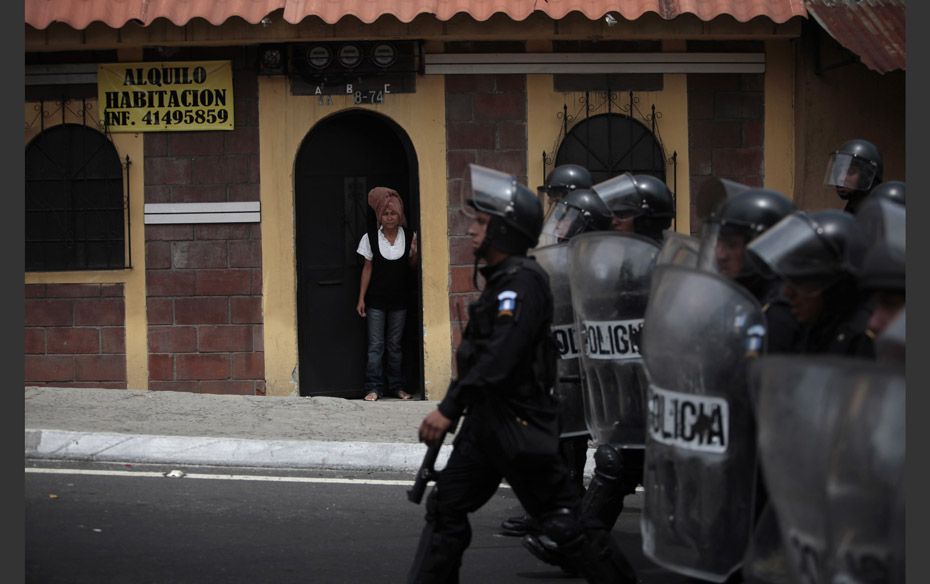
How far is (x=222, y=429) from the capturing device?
397 inches

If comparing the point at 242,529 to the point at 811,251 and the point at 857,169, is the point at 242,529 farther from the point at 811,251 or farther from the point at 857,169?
the point at 857,169

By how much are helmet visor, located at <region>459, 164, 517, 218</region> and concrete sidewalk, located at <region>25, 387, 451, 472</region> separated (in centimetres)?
393


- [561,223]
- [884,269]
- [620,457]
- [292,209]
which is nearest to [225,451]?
[292,209]

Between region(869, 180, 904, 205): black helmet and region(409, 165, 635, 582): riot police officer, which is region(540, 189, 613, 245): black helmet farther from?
region(409, 165, 635, 582): riot police officer

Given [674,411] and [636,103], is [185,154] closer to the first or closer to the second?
[636,103]

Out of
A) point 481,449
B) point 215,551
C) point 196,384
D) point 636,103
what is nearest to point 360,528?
point 215,551

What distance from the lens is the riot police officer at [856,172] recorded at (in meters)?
8.50

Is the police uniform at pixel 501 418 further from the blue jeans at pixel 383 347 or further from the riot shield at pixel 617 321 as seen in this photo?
the blue jeans at pixel 383 347

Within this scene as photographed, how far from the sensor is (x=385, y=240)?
11766 mm

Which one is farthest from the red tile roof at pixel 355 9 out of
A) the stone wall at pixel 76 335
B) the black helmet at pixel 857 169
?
the black helmet at pixel 857 169

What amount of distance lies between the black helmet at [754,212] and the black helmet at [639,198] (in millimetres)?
1888

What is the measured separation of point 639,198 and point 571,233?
1.23 ft

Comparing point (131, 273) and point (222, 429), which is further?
point (131, 273)

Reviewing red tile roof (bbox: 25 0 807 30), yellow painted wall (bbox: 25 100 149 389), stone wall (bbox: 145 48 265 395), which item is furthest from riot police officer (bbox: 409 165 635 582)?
yellow painted wall (bbox: 25 100 149 389)
